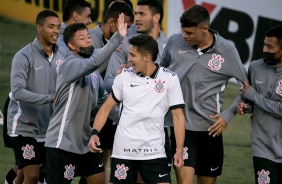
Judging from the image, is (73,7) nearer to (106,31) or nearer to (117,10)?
(106,31)

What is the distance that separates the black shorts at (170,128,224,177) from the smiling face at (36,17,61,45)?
5.34 feet

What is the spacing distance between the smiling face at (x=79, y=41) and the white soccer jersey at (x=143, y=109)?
64cm

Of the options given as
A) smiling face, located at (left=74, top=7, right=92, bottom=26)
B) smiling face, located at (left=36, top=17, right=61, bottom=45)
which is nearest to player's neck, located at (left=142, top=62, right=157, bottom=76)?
smiling face, located at (left=36, top=17, right=61, bottom=45)

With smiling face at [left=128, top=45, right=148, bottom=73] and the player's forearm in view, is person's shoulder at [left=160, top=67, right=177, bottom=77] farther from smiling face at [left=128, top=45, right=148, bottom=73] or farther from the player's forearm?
the player's forearm

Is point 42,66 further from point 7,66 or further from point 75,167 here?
point 7,66

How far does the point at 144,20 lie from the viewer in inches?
419

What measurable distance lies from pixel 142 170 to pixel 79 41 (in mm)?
1433

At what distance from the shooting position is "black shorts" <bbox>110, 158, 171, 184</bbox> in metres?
9.05

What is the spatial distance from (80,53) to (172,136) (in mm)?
1234

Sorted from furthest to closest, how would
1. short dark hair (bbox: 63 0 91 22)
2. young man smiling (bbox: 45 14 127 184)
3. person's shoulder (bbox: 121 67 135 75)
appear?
1. short dark hair (bbox: 63 0 91 22)
2. young man smiling (bbox: 45 14 127 184)
3. person's shoulder (bbox: 121 67 135 75)

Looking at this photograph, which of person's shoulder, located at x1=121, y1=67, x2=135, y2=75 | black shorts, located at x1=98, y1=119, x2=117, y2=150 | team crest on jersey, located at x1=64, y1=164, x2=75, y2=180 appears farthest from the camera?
black shorts, located at x1=98, y1=119, x2=117, y2=150

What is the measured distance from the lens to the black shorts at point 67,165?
9.54m

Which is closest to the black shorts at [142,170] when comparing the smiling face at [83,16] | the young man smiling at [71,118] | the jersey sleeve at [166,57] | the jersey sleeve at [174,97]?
the jersey sleeve at [174,97]

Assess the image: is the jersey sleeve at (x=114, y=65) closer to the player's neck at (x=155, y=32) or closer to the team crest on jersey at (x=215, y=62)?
the player's neck at (x=155, y=32)
